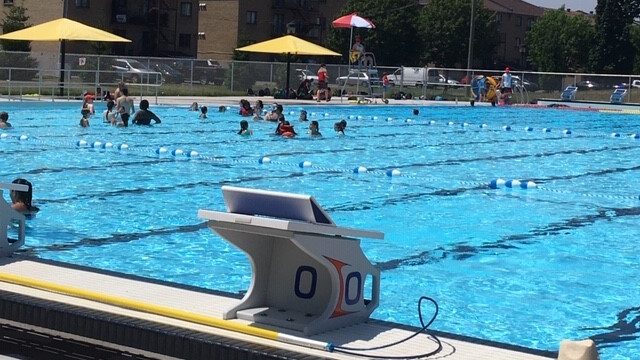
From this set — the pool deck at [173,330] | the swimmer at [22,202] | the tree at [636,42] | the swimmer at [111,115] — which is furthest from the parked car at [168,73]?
the tree at [636,42]

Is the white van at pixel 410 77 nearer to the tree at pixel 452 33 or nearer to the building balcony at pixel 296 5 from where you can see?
the building balcony at pixel 296 5

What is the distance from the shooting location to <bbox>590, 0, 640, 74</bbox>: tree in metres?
78.2

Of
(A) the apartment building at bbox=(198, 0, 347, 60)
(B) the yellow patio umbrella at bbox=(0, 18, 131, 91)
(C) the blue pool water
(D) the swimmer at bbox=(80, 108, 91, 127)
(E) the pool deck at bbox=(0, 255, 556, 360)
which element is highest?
(A) the apartment building at bbox=(198, 0, 347, 60)

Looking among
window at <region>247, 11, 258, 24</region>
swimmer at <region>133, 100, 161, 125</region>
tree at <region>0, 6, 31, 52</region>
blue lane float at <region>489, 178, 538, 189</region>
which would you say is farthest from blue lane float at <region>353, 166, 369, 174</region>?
window at <region>247, 11, 258, 24</region>

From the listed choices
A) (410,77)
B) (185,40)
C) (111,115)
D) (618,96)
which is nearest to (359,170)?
(111,115)

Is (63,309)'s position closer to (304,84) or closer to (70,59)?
(70,59)

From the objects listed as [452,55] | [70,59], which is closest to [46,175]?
[70,59]

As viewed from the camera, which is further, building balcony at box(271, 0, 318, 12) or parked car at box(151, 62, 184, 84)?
building balcony at box(271, 0, 318, 12)

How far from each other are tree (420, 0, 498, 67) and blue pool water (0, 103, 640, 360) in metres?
57.0

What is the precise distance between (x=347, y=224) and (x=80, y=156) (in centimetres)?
633

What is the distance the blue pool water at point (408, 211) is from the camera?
7781mm

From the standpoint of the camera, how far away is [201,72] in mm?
37906

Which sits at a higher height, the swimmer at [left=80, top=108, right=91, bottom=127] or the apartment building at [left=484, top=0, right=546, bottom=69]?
the apartment building at [left=484, top=0, right=546, bottom=69]

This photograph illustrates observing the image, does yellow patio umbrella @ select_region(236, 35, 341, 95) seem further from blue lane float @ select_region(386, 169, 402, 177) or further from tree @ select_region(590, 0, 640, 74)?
tree @ select_region(590, 0, 640, 74)
